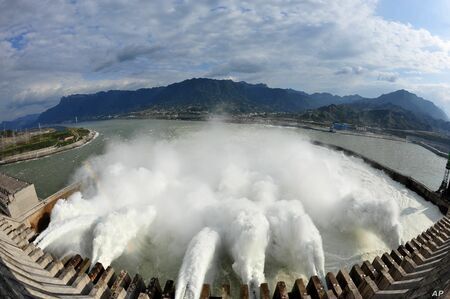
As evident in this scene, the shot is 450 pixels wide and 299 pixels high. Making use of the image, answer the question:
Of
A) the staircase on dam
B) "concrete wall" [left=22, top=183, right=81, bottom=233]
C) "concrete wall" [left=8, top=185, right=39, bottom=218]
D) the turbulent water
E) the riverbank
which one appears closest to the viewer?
the staircase on dam

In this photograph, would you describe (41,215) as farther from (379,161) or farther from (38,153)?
(38,153)

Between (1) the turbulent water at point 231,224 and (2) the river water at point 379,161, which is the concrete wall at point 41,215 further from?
(2) the river water at point 379,161

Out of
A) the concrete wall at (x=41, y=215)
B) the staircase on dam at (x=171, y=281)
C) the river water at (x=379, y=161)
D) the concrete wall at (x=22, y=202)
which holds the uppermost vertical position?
the staircase on dam at (x=171, y=281)

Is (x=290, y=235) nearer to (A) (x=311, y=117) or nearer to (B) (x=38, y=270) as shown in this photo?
(B) (x=38, y=270)

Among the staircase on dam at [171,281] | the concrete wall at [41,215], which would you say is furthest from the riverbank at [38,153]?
the staircase on dam at [171,281]

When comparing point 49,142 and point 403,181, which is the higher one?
point 403,181

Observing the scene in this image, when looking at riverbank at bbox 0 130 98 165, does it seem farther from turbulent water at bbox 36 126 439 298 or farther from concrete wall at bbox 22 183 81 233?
concrete wall at bbox 22 183 81 233

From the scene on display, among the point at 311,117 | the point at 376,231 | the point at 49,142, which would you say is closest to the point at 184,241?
the point at 376,231

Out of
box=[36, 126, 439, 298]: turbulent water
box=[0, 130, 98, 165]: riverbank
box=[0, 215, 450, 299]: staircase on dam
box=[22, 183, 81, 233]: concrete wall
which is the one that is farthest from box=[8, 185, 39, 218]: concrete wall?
box=[0, 130, 98, 165]: riverbank
